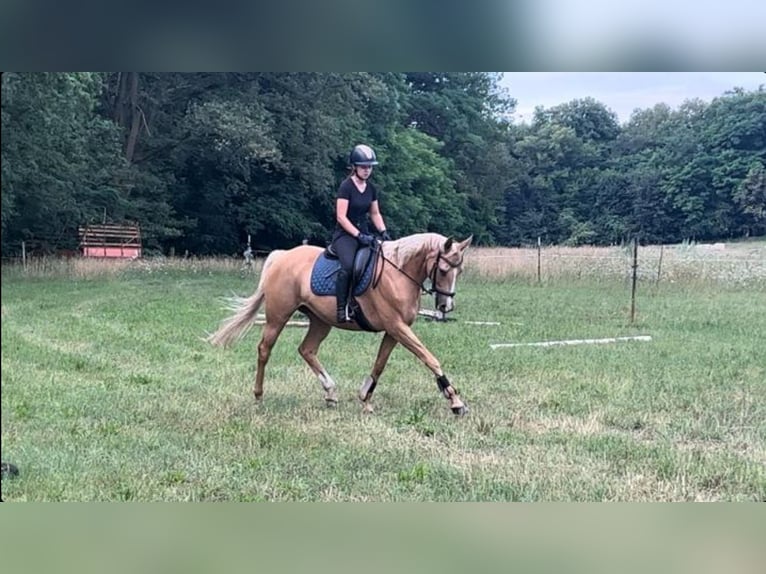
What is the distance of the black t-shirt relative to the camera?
411 cm

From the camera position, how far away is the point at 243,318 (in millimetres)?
4707

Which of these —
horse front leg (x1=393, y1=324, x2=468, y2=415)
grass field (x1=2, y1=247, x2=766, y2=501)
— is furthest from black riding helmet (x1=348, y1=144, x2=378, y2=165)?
grass field (x1=2, y1=247, x2=766, y2=501)

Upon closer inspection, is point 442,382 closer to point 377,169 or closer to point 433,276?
point 433,276

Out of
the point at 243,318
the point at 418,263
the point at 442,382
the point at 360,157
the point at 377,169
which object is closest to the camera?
the point at 360,157

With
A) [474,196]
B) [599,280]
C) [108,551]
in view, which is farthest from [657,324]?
[108,551]

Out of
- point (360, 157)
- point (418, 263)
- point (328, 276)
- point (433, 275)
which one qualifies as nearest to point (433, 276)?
point (433, 275)

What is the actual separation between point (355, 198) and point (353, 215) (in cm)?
13

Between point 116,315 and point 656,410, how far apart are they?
3.36 m

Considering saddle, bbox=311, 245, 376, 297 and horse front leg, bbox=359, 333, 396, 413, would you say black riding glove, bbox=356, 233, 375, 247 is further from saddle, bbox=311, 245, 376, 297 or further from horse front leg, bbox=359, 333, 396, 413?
horse front leg, bbox=359, 333, 396, 413

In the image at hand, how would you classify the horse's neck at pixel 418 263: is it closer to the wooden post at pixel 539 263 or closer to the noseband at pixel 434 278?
the noseband at pixel 434 278

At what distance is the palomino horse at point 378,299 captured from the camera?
4180mm

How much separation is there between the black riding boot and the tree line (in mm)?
1011

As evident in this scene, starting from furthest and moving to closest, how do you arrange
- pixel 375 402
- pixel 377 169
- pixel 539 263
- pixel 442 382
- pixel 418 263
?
pixel 539 263, pixel 377 169, pixel 375 402, pixel 418 263, pixel 442 382

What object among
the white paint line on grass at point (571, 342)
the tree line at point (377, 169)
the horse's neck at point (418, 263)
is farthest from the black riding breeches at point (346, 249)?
the white paint line on grass at point (571, 342)
